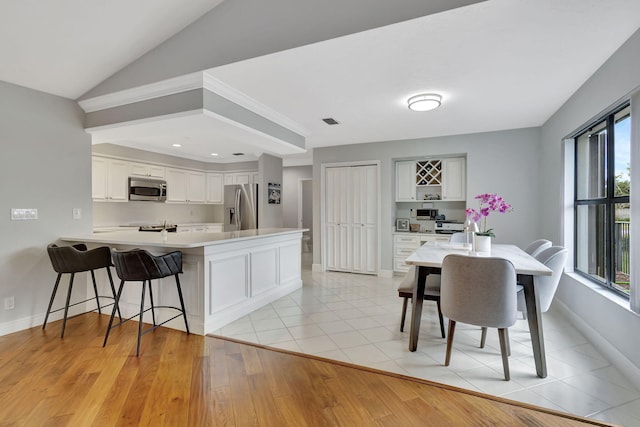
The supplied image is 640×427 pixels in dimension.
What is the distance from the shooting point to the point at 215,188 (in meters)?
6.95

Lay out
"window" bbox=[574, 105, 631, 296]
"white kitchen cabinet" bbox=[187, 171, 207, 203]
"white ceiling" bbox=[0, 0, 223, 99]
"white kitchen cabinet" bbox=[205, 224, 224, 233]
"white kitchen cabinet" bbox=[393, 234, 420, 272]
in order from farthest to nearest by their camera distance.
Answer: "white kitchen cabinet" bbox=[205, 224, 224, 233], "white kitchen cabinet" bbox=[187, 171, 207, 203], "white kitchen cabinet" bbox=[393, 234, 420, 272], "window" bbox=[574, 105, 631, 296], "white ceiling" bbox=[0, 0, 223, 99]

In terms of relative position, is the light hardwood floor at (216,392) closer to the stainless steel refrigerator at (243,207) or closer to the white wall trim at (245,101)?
the white wall trim at (245,101)

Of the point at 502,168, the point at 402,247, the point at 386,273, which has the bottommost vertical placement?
the point at 386,273

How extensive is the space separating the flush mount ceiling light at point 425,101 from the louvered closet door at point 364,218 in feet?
6.89

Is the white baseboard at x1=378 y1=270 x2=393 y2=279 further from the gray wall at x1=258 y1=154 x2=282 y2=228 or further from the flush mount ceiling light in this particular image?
the flush mount ceiling light

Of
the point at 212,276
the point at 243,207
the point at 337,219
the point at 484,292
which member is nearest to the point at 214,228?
the point at 243,207

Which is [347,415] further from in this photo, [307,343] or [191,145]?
[191,145]

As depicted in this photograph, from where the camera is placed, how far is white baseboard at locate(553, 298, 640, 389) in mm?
1991

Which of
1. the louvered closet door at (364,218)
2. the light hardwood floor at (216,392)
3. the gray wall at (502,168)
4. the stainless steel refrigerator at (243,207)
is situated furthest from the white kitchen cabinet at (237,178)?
the light hardwood floor at (216,392)

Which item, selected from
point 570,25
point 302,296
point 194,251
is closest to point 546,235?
point 570,25

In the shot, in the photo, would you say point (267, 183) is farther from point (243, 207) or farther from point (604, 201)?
point (604, 201)

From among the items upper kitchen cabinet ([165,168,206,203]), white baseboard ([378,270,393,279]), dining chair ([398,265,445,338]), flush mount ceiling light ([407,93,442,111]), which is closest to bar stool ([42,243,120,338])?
dining chair ([398,265,445,338])

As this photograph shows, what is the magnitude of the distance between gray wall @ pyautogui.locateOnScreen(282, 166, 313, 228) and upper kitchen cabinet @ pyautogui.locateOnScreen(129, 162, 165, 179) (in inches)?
129

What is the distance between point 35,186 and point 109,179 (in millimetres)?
2102
